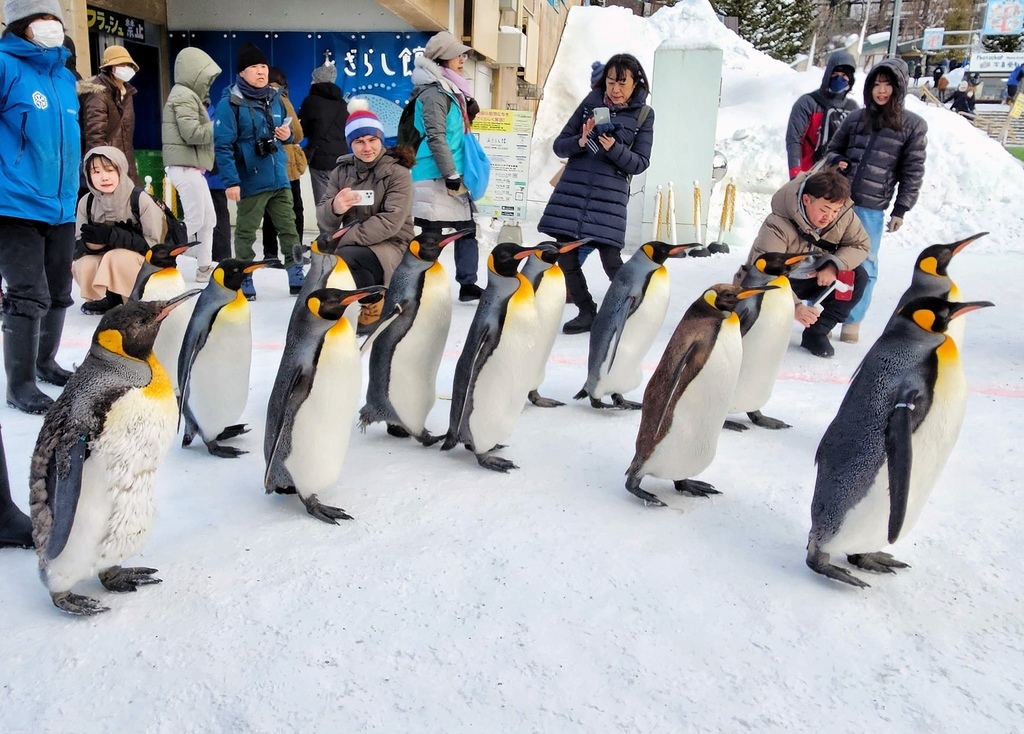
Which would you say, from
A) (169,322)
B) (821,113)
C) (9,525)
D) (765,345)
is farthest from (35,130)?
(821,113)

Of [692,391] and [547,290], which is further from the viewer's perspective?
[547,290]

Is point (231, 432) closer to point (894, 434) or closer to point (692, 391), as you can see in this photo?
point (692, 391)

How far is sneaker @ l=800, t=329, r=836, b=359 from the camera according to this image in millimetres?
4449

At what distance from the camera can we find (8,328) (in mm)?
3053

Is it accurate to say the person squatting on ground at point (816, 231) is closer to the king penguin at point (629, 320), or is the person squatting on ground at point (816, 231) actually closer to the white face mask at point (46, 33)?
the king penguin at point (629, 320)

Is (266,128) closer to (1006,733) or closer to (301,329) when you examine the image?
(301,329)

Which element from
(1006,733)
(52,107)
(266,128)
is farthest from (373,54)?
(1006,733)

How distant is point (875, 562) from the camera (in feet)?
6.84

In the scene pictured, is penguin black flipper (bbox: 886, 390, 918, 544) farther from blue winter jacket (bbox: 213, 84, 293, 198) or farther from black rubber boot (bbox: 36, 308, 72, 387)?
blue winter jacket (bbox: 213, 84, 293, 198)

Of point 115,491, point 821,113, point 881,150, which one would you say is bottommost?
point 115,491

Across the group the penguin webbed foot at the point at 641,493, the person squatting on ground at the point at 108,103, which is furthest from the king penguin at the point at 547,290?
the person squatting on ground at the point at 108,103

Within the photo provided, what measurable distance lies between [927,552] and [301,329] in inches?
75.3

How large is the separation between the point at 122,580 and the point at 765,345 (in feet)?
7.79

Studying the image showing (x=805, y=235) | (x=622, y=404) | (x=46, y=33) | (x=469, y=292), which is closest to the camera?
(x=46, y=33)
